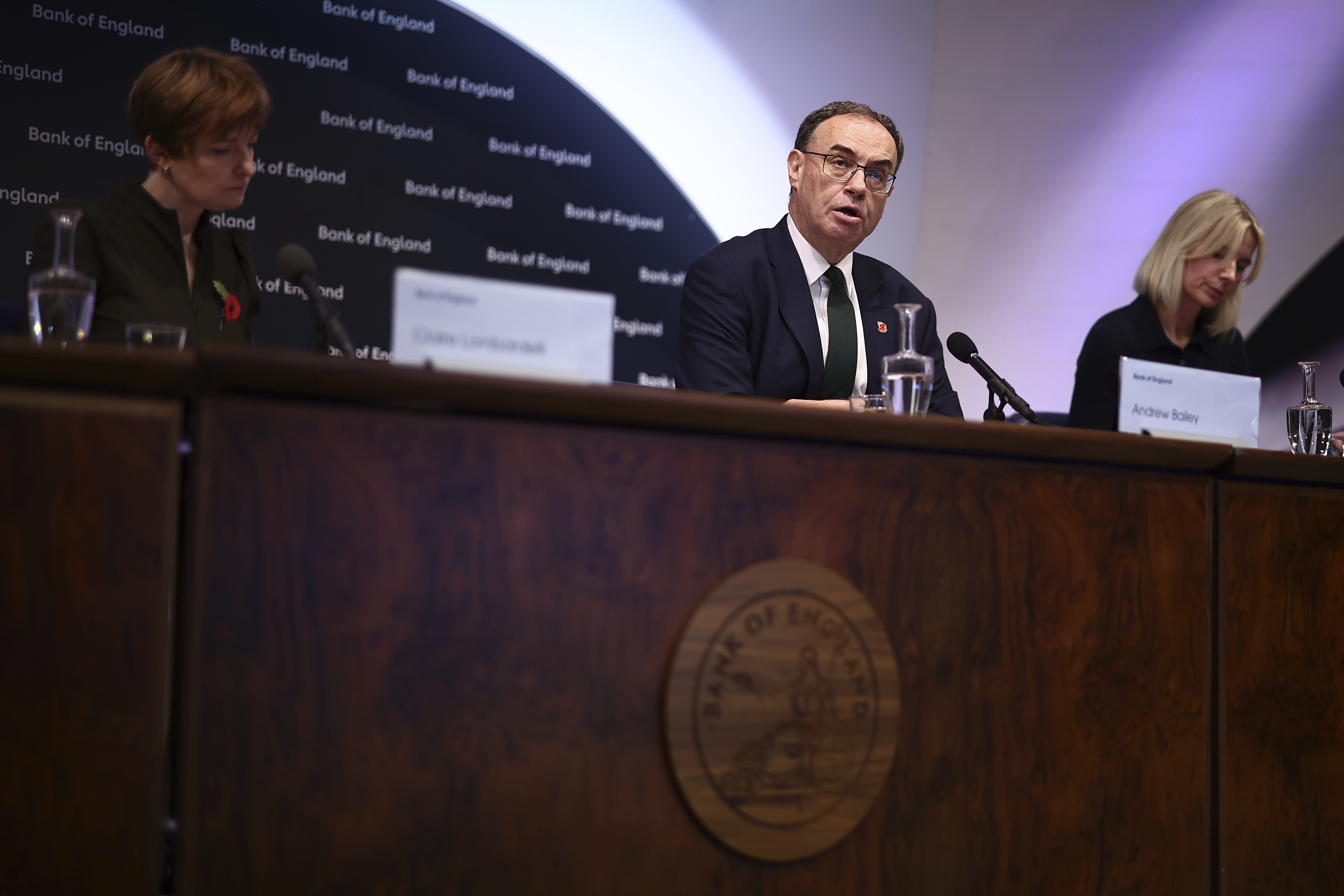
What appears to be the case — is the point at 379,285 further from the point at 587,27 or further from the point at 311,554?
the point at 311,554

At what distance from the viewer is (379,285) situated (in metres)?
2.71

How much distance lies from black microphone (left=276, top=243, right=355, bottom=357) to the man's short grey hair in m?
1.24

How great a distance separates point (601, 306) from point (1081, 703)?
2.46 feet

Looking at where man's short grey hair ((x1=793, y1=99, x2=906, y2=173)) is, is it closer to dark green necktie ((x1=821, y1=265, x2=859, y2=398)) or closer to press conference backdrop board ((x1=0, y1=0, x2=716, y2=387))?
dark green necktie ((x1=821, y1=265, x2=859, y2=398))

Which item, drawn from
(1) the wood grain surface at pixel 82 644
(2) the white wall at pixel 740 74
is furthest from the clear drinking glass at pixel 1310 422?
(1) the wood grain surface at pixel 82 644

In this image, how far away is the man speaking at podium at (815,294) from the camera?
7.13 feet

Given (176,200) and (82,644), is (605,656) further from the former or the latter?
(176,200)

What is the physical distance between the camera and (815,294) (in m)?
2.31

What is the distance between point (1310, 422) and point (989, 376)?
567 mm

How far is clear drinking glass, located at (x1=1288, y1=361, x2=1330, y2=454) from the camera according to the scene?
1827 millimetres

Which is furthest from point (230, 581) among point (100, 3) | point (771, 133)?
point (771, 133)

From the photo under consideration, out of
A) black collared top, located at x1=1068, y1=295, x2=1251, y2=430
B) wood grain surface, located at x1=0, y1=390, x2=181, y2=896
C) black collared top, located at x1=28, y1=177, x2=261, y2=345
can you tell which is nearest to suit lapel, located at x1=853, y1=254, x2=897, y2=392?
black collared top, located at x1=1068, y1=295, x2=1251, y2=430

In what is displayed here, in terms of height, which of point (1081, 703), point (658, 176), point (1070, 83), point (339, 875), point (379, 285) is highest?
point (1070, 83)

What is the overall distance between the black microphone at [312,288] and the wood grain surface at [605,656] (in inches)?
15.4
